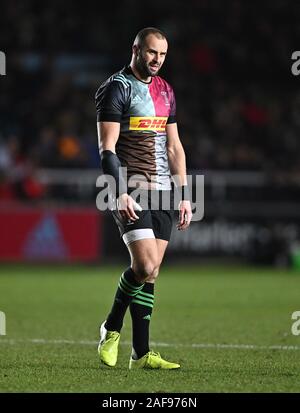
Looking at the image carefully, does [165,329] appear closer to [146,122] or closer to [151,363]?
[151,363]

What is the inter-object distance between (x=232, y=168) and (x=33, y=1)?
19.4 feet

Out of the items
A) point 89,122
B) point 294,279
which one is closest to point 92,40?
point 89,122

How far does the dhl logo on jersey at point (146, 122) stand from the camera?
689 centimetres

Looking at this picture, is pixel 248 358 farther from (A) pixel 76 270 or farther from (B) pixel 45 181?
(B) pixel 45 181

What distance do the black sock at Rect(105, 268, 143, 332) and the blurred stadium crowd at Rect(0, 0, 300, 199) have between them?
38.5 ft

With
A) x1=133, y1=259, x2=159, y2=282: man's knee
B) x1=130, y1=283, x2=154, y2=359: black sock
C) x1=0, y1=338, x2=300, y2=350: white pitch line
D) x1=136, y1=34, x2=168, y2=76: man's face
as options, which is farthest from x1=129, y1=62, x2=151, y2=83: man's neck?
x1=0, y1=338, x2=300, y2=350: white pitch line

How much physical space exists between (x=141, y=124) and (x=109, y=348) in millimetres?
1511

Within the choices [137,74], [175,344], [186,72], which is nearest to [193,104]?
[186,72]

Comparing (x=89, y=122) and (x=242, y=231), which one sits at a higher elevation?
(x=89, y=122)

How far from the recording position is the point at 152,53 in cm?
670

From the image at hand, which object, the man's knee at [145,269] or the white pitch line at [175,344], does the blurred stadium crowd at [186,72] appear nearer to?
the white pitch line at [175,344]

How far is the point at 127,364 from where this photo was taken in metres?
7.06

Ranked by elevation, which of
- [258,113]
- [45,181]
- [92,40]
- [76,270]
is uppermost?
[92,40]

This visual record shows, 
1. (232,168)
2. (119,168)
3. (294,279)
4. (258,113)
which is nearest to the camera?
(119,168)
